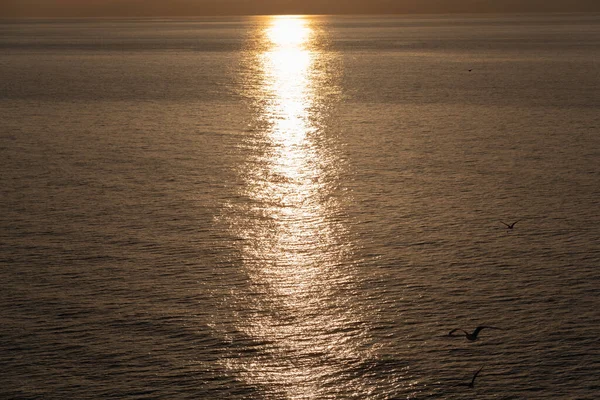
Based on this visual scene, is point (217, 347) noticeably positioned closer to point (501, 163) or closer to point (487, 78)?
point (501, 163)

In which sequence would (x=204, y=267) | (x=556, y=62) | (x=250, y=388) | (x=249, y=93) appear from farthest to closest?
(x=556, y=62) → (x=249, y=93) → (x=204, y=267) → (x=250, y=388)

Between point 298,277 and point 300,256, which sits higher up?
point 300,256

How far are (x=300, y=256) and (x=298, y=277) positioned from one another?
1.59 ft

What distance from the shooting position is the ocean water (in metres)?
4.72

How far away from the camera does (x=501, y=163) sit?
10.1 m

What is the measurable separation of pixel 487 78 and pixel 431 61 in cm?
811

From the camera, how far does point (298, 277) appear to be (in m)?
6.18

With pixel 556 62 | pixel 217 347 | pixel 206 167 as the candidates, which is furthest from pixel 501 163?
pixel 556 62

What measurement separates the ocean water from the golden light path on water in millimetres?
20

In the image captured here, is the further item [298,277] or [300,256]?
[300,256]

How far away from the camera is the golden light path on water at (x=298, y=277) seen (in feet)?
15.4

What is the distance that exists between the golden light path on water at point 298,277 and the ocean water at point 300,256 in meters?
0.02

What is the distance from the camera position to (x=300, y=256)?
21.8ft

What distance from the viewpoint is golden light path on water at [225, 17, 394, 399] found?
15.4ft
